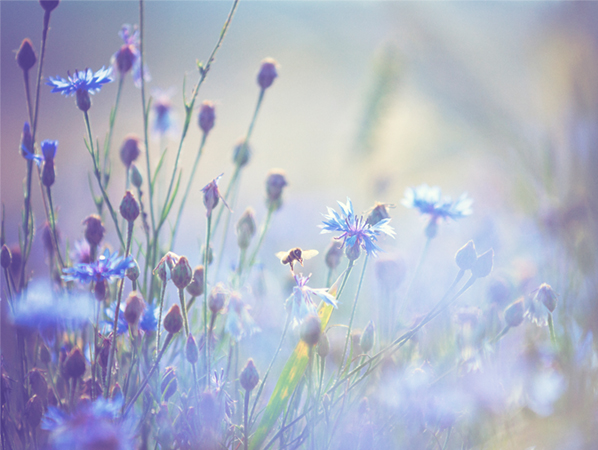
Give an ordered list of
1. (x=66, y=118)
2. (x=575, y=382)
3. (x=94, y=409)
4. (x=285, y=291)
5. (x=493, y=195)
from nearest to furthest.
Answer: (x=94, y=409), (x=575, y=382), (x=285, y=291), (x=493, y=195), (x=66, y=118)

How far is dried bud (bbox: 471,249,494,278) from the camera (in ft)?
1.24

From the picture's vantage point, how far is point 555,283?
0.56 m

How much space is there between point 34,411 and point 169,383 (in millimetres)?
105

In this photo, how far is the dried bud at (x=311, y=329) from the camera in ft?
1.02

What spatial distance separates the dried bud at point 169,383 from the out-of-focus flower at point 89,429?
63 mm

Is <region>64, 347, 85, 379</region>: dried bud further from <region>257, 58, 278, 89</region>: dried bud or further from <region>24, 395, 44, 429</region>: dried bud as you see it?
<region>257, 58, 278, 89</region>: dried bud

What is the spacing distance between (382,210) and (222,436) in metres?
0.24

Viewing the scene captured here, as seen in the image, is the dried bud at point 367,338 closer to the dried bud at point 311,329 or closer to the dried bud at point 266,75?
the dried bud at point 311,329

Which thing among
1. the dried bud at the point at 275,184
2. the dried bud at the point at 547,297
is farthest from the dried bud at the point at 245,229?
the dried bud at the point at 547,297

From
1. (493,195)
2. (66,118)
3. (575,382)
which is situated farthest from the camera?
(66,118)

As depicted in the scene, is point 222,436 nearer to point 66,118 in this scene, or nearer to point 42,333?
point 42,333

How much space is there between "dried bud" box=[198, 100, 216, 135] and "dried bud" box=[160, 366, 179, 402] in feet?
0.86

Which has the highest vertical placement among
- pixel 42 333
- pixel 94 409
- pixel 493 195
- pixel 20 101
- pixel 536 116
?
pixel 20 101

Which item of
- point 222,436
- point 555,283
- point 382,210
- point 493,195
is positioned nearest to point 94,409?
point 222,436
